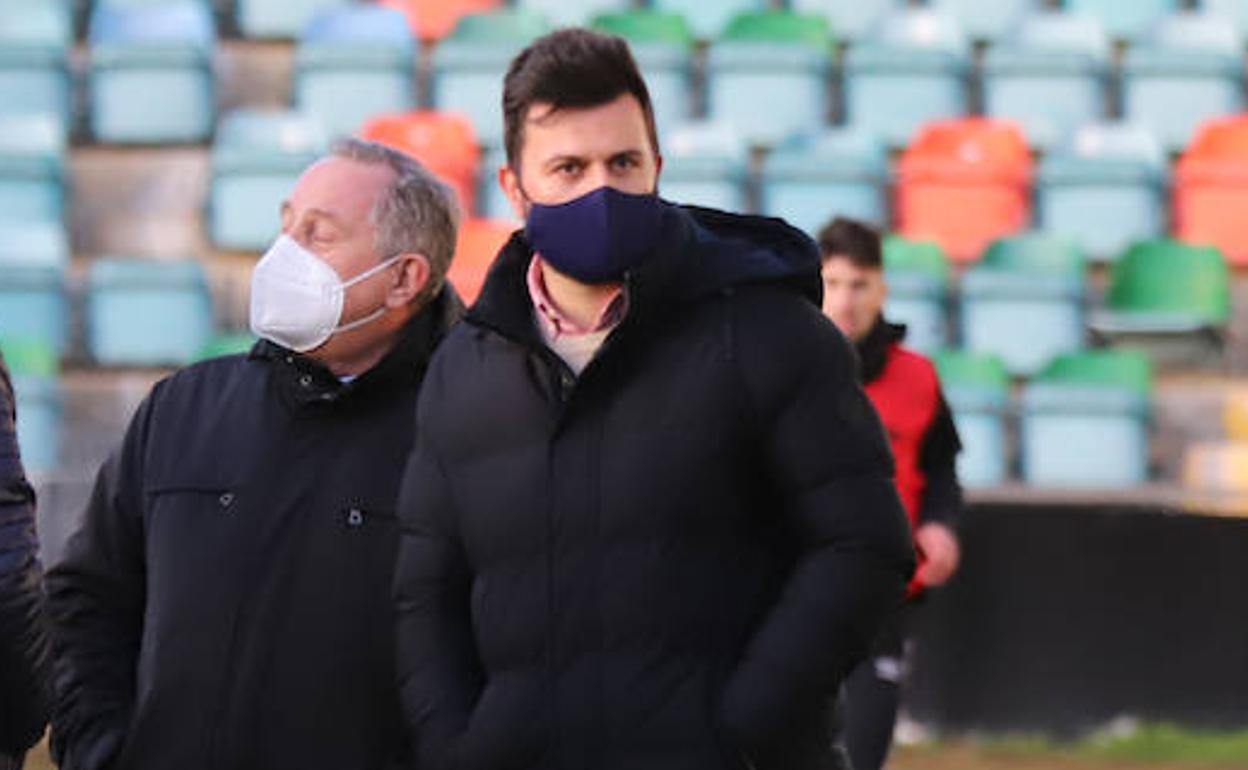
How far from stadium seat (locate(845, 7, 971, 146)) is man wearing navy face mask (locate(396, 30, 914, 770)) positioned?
9.17 metres

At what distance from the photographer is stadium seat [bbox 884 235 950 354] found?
1127 cm

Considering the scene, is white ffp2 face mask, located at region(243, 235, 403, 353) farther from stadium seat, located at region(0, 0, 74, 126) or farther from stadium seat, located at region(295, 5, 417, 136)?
stadium seat, located at region(0, 0, 74, 126)

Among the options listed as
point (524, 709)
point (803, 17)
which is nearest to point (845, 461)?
point (524, 709)

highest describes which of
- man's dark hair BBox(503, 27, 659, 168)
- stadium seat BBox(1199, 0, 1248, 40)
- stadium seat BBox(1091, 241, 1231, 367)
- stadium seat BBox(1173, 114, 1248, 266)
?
man's dark hair BBox(503, 27, 659, 168)

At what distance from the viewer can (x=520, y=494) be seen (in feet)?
11.6

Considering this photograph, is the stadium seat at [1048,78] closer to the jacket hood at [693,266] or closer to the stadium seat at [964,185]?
the stadium seat at [964,185]

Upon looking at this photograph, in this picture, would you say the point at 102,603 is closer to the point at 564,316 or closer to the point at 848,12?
the point at 564,316

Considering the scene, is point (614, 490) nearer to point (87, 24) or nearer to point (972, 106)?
point (972, 106)

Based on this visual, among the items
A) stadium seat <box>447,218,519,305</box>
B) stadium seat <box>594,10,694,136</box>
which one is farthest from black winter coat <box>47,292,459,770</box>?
stadium seat <box>594,10,694,136</box>

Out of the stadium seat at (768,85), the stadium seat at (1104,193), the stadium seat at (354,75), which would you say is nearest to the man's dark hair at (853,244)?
the stadium seat at (1104,193)

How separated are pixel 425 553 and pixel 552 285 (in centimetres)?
39

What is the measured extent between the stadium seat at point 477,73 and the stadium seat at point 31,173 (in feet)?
5.75

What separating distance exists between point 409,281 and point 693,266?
0.80 metres

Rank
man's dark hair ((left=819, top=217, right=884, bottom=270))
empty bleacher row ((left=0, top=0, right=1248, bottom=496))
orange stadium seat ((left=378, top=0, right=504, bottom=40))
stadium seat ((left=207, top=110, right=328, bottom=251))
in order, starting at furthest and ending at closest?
orange stadium seat ((left=378, top=0, right=504, bottom=40)), stadium seat ((left=207, top=110, right=328, bottom=251)), empty bleacher row ((left=0, top=0, right=1248, bottom=496)), man's dark hair ((left=819, top=217, right=884, bottom=270))
